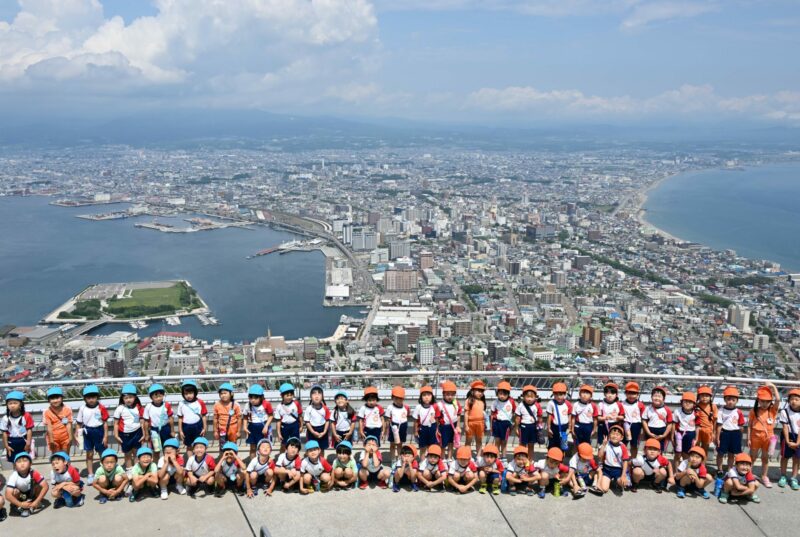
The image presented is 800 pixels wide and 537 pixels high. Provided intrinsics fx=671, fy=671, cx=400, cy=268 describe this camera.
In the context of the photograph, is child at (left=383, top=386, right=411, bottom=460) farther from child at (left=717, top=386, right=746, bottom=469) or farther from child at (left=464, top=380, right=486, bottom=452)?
child at (left=717, top=386, right=746, bottom=469)

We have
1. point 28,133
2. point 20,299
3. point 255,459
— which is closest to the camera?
point 255,459

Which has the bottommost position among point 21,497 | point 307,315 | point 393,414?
point 307,315

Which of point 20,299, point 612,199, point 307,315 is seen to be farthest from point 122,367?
point 612,199

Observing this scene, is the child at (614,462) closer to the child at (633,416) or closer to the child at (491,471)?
the child at (633,416)

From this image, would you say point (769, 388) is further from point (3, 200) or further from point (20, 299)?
point (3, 200)

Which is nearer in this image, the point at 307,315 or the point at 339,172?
the point at 307,315

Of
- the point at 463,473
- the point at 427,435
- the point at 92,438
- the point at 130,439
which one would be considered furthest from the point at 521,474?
the point at 92,438

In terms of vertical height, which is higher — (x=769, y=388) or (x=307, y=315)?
(x=769, y=388)

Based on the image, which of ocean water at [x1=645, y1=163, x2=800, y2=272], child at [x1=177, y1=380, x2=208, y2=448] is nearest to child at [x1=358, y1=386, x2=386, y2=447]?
child at [x1=177, y1=380, x2=208, y2=448]
